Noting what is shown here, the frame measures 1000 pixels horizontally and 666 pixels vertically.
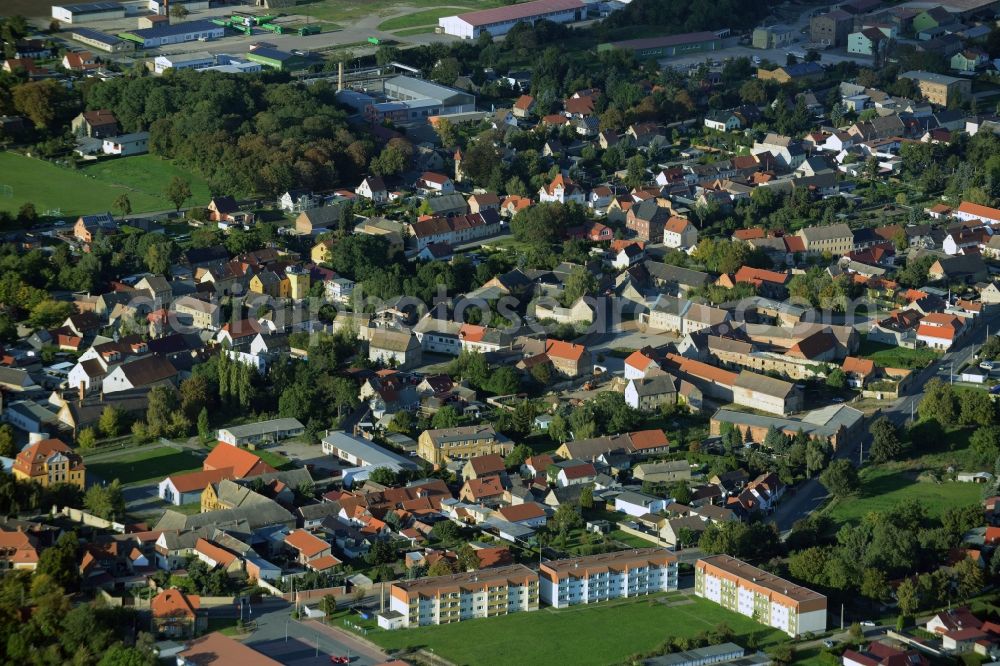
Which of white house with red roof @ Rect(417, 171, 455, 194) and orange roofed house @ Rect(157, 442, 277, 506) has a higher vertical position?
white house with red roof @ Rect(417, 171, 455, 194)

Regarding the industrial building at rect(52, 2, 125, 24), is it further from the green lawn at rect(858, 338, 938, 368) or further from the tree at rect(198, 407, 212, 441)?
the green lawn at rect(858, 338, 938, 368)

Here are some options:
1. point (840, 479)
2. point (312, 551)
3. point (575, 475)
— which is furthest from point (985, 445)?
point (312, 551)

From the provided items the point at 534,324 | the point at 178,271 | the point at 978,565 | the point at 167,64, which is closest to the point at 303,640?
the point at 978,565

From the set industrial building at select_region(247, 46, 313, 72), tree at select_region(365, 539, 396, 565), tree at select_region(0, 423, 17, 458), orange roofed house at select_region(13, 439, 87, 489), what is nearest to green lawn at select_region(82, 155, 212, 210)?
industrial building at select_region(247, 46, 313, 72)

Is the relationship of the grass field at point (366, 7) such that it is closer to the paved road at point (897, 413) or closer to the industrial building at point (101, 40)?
the industrial building at point (101, 40)

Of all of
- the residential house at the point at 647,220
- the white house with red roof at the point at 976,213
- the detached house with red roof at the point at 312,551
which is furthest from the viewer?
the white house with red roof at the point at 976,213

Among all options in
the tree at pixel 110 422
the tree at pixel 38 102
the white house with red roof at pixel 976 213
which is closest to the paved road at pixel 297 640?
the tree at pixel 110 422
